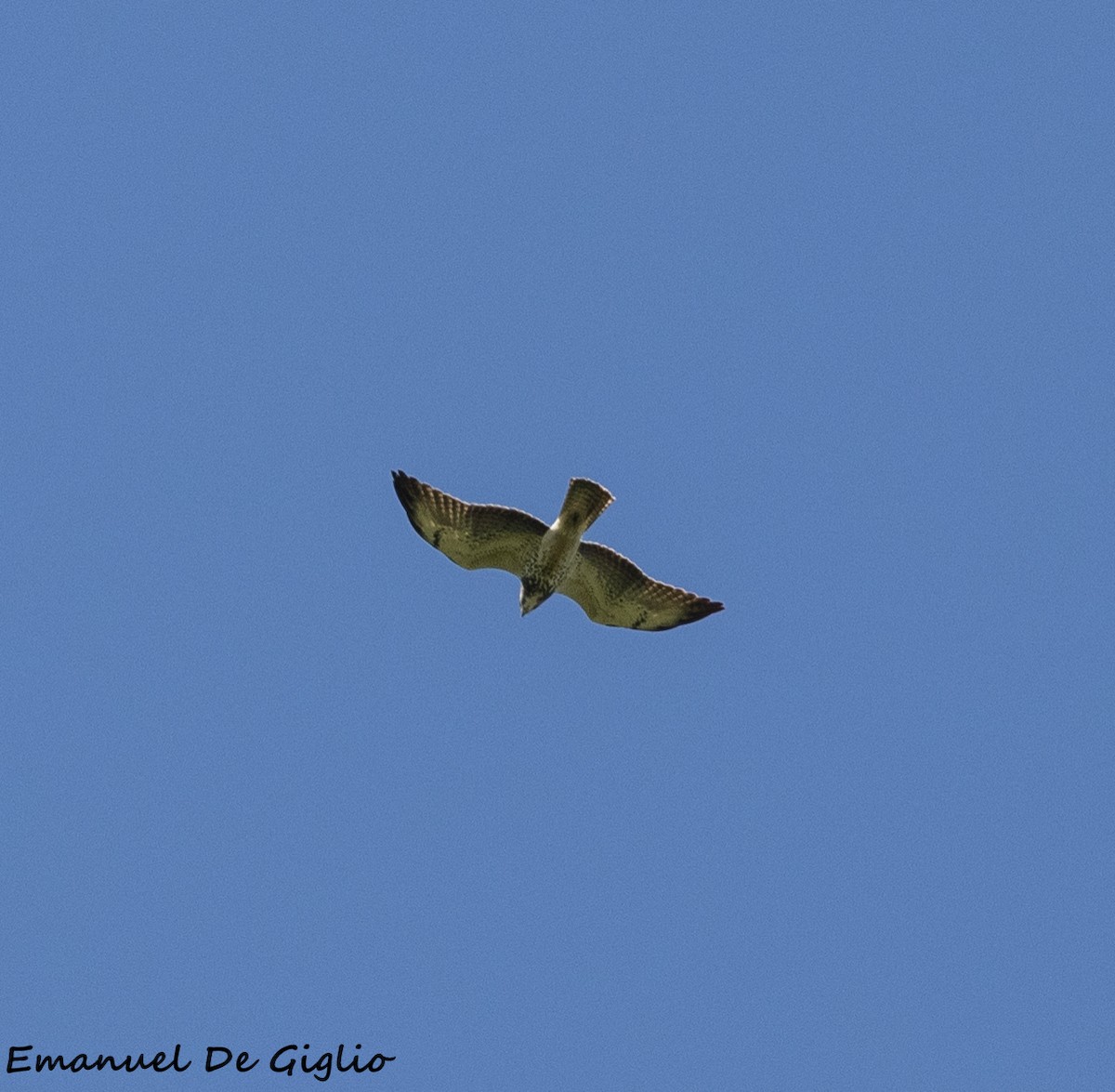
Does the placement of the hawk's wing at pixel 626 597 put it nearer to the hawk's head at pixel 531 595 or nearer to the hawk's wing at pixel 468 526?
the hawk's head at pixel 531 595

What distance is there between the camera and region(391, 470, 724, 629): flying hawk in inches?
860

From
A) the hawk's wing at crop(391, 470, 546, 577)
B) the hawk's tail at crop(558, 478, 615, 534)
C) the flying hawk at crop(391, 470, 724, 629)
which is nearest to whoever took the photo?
the hawk's tail at crop(558, 478, 615, 534)

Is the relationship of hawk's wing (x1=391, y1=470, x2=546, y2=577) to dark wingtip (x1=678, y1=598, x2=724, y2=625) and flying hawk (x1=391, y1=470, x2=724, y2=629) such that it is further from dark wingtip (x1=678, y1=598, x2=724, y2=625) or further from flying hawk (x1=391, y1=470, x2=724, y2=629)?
dark wingtip (x1=678, y1=598, x2=724, y2=625)

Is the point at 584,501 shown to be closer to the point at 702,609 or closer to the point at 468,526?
the point at 468,526

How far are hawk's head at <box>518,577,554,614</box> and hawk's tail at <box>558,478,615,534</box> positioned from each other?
1.10m

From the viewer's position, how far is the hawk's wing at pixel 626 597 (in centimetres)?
2266

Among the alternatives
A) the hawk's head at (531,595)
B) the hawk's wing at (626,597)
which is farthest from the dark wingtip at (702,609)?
the hawk's head at (531,595)

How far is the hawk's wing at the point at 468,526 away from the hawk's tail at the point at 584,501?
0.51 meters

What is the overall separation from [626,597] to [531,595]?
1.27m

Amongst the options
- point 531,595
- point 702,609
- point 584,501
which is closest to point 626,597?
point 702,609

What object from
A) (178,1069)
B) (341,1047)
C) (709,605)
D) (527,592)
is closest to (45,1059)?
(178,1069)

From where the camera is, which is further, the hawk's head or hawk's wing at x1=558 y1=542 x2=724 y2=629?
hawk's wing at x1=558 y1=542 x2=724 y2=629

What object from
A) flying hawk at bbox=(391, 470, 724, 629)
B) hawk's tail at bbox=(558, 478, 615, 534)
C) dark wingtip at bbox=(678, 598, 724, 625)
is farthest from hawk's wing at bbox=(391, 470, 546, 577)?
dark wingtip at bbox=(678, 598, 724, 625)

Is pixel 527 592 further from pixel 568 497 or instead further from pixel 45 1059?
pixel 45 1059
